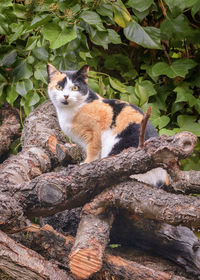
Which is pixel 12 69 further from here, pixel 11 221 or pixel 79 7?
pixel 11 221

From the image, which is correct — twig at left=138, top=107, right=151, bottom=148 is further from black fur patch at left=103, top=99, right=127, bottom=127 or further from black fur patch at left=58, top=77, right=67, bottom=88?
black fur patch at left=58, top=77, right=67, bottom=88

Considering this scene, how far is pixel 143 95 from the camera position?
7.18 feet

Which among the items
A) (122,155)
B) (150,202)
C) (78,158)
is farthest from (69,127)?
(150,202)

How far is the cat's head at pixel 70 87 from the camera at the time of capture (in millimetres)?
1683

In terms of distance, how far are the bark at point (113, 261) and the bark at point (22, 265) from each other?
0.09 metres

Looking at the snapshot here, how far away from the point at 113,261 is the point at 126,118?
66 centimetres

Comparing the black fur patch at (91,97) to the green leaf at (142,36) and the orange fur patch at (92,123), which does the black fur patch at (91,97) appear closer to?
the orange fur patch at (92,123)

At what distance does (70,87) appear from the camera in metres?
1.69

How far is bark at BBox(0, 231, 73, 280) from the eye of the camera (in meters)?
1.07

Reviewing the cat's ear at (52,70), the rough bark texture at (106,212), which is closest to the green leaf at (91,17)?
the cat's ear at (52,70)

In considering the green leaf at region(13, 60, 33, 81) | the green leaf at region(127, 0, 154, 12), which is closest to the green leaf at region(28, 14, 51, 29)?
the green leaf at region(13, 60, 33, 81)

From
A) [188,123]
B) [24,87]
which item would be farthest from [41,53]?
[188,123]

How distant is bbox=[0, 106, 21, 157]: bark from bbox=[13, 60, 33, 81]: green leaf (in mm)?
354

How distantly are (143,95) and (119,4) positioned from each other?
1.80 ft
